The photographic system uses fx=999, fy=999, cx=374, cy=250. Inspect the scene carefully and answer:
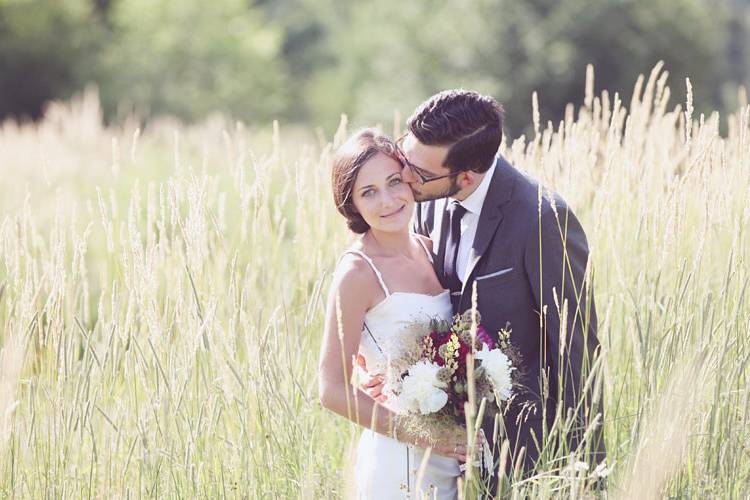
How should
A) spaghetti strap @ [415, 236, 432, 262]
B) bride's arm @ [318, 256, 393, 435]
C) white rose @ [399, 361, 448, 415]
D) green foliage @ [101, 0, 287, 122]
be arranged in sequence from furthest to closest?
green foliage @ [101, 0, 287, 122] → spaghetti strap @ [415, 236, 432, 262] → bride's arm @ [318, 256, 393, 435] → white rose @ [399, 361, 448, 415]

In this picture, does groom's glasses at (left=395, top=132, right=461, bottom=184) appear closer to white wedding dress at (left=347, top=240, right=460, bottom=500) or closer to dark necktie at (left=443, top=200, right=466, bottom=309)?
dark necktie at (left=443, top=200, right=466, bottom=309)

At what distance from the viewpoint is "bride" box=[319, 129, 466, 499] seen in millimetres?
2998

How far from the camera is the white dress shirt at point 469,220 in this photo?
329cm

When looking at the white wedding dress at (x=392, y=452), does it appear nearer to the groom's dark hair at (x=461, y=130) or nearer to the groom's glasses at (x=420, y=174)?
the groom's glasses at (x=420, y=174)

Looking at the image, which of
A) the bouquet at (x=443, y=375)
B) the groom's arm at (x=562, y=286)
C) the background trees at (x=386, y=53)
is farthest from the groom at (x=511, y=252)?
the background trees at (x=386, y=53)

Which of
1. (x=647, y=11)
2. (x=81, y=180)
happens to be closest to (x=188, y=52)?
(x=647, y=11)

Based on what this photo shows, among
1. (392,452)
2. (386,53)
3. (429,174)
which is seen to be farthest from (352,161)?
(386,53)

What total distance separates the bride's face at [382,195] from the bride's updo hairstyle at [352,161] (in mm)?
19

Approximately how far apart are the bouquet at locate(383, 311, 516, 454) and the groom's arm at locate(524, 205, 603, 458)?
9.2 inches

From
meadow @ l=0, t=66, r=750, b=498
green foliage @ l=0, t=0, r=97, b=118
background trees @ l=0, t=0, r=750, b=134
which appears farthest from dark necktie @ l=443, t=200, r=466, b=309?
green foliage @ l=0, t=0, r=97, b=118

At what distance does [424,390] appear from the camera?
2732 millimetres

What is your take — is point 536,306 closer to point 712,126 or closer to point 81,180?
point 712,126

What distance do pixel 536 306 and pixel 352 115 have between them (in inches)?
1124

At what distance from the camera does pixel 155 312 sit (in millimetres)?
3027
